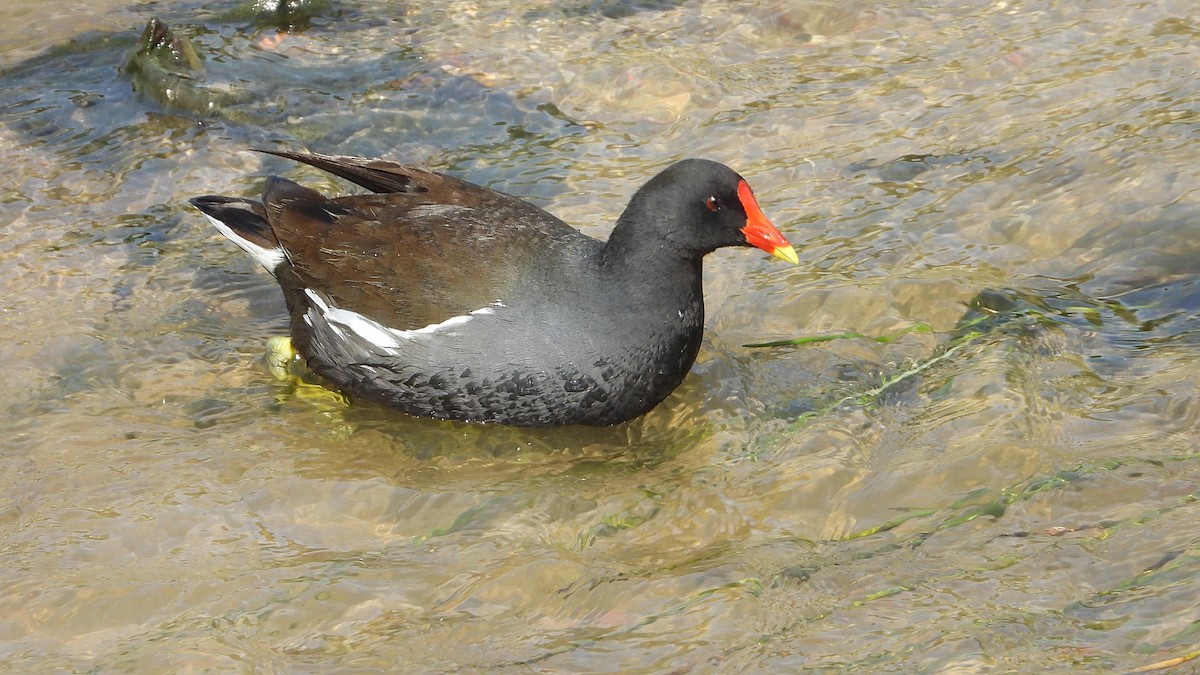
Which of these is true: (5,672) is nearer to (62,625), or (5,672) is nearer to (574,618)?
(62,625)

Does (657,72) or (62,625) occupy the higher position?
(657,72)

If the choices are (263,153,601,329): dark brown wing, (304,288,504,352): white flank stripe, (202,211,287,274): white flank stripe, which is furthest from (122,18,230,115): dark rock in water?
(304,288,504,352): white flank stripe

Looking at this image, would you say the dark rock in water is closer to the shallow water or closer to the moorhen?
the shallow water

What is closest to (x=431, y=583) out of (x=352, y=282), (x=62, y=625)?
(x=62, y=625)

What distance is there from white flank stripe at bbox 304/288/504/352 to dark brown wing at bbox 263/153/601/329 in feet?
0.06

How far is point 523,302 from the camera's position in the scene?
404cm

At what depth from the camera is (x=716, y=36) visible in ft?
20.8

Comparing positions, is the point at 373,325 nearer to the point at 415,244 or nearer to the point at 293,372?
the point at 415,244

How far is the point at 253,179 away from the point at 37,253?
0.94 m

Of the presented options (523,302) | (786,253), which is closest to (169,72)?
(523,302)

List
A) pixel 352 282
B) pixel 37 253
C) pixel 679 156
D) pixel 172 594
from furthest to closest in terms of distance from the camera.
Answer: pixel 679 156 → pixel 37 253 → pixel 352 282 → pixel 172 594

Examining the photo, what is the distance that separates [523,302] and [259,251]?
3.60ft

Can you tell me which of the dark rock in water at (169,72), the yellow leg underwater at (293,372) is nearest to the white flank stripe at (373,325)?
the yellow leg underwater at (293,372)

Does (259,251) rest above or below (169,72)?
below
